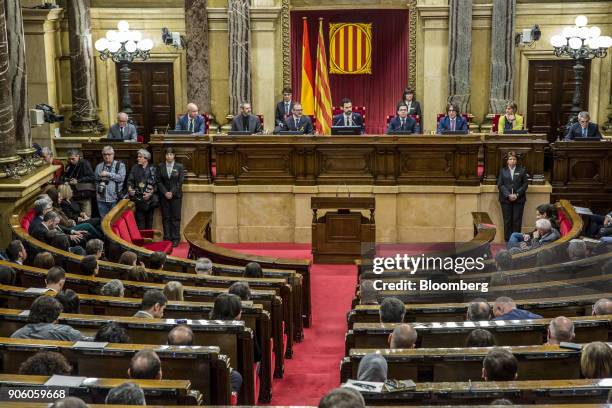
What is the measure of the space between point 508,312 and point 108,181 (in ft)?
23.1

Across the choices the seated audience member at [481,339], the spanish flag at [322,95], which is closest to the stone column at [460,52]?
the spanish flag at [322,95]

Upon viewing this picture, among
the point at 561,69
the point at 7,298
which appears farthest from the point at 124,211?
the point at 561,69

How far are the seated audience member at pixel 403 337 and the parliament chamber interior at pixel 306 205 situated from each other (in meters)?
0.01

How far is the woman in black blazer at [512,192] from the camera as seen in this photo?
11748mm

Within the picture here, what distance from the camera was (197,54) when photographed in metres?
15.6

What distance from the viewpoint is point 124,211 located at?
10.8m

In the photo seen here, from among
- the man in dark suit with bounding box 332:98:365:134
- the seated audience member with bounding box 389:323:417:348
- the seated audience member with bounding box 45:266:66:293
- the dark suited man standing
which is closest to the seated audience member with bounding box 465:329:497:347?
the seated audience member with bounding box 389:323:417:348

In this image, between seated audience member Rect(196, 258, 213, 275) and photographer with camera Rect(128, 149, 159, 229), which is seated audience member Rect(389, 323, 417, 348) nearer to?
seated audience member Rect(196, 258, 213, 275)

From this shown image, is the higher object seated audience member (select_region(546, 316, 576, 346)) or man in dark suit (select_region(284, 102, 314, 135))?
man in dark suit (select_region(284, 102, 314, 135))

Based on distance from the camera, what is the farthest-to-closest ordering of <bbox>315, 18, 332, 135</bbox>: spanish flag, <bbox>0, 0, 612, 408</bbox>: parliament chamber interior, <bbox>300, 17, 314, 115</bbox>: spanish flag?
<bbox>300, 17, 314, 115</bbox>: spanish flag → <bbox>315, 18, 332, 135</bbox>: spanish flag → <bbox>0, 0, 612, 408</bbox>: parliament chamber interior

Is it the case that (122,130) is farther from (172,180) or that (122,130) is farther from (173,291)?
(173,291)

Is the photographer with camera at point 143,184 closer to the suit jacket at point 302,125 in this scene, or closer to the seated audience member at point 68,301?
the suit jacket at point 302,125

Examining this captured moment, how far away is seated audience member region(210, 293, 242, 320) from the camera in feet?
20.5

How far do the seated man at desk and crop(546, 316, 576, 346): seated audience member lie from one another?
864cm
